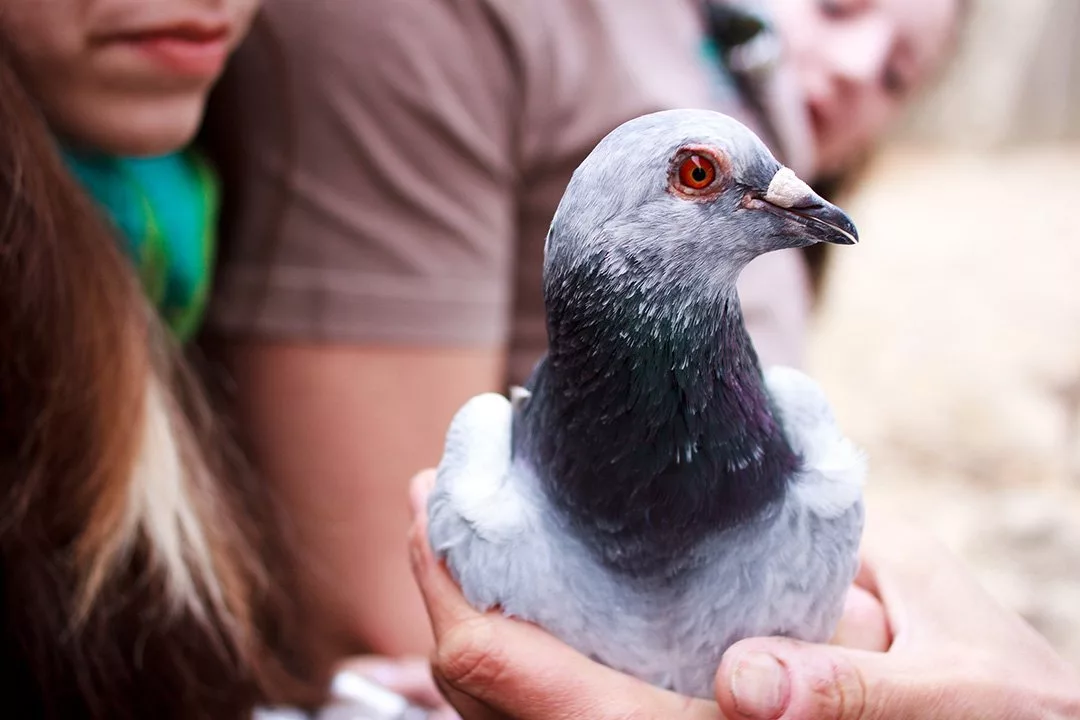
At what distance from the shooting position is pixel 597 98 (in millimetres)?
602

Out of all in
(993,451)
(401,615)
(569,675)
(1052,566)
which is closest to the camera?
(569,675)

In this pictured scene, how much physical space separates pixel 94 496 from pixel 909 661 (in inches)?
18.2

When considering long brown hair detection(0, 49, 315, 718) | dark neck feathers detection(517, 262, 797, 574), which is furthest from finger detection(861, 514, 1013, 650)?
long brown hair detection(0, 49, 315, 718)

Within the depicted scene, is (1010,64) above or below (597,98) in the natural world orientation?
above

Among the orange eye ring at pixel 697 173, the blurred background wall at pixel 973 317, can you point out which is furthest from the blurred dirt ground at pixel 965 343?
the orange eye ring at pixel 697 173

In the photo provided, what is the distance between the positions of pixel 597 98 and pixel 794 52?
0.31 meters

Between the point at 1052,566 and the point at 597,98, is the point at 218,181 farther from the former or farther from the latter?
the point at 1052,566

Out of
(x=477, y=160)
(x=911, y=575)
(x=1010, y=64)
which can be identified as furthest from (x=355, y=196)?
(x=1010, y=64)

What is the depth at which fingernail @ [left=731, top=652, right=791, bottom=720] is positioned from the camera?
0.37 metres

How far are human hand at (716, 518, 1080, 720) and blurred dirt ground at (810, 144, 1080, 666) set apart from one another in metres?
0.64

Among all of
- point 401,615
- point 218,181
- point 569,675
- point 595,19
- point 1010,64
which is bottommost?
point 401,615

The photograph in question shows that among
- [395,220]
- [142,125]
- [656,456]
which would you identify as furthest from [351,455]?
[656,456]

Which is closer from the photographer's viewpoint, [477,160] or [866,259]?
[477,160]

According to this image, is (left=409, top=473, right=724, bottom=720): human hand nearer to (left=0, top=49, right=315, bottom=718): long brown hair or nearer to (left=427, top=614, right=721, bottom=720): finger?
(left=427, top=614, right=721, bottom=720): finger
